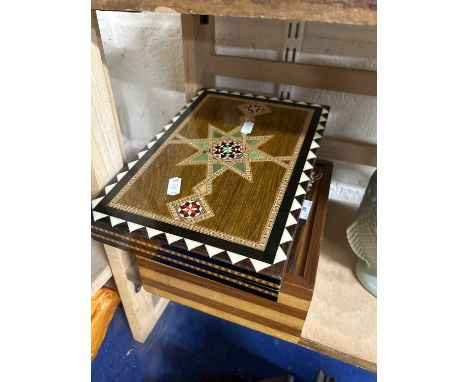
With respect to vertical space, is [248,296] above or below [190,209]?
below

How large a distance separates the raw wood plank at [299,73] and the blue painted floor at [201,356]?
702 millimetres

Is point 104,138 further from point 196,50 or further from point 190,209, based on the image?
point 196,50

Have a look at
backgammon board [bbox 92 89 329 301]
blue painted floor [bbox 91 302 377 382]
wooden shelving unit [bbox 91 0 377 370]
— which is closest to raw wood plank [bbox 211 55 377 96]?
wooden shelving unit [bbox 91 0 377 370]

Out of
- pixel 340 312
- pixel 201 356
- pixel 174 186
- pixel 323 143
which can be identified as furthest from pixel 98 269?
pixel 323 143

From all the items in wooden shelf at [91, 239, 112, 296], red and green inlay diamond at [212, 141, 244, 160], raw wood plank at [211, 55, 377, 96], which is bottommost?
wooden shelf at [91, 239, 112, 296]

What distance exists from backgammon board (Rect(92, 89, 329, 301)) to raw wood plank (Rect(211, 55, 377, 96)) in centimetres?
11

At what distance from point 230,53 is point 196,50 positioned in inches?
5.9

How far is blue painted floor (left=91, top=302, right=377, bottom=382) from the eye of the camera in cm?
85

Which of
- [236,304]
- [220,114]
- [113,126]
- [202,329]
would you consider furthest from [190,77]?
[202,329]

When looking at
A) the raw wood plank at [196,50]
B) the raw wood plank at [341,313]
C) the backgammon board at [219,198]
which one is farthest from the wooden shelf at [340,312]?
the raw wood plank at [196,50]

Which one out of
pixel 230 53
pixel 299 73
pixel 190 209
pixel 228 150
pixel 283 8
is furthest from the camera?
pixel 230 53

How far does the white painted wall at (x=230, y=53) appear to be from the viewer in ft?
2.74

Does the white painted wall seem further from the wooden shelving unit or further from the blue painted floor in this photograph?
the blue painted floor

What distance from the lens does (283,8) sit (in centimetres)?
34
